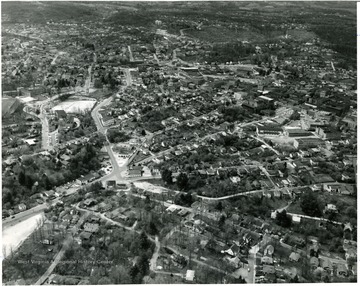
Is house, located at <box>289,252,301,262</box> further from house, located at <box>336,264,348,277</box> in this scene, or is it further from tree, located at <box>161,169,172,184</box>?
tree, located at <box>161,169,172,184</box>

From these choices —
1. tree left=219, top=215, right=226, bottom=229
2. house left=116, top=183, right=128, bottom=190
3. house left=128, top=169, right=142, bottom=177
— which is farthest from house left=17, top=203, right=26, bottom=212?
tree left=219, top=215, right=226, bottom=229

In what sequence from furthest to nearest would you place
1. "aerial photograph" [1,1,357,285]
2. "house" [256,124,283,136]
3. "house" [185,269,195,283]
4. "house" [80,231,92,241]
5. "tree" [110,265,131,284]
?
"house" [256,124,283,136] < "house" [80,231,92,241] < "aerial photograph" [1,1,357,285] < "house" [185,269,195,283] < "tree" [110,265,131,284]

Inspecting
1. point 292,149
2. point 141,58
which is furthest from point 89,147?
point 141,58

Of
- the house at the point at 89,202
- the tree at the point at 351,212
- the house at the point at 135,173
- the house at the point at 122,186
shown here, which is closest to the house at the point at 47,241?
the house at the point at 89,202

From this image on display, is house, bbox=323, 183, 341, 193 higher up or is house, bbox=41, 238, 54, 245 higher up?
house, bbox=41, 238, 54, 245

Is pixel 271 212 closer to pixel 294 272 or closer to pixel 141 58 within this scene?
pixel 294 272

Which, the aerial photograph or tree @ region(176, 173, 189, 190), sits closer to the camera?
the aerial photograph

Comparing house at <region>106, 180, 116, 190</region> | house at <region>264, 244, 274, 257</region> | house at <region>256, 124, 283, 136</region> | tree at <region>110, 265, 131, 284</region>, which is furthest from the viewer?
house at <region>256, 124, 283, 136</region>
